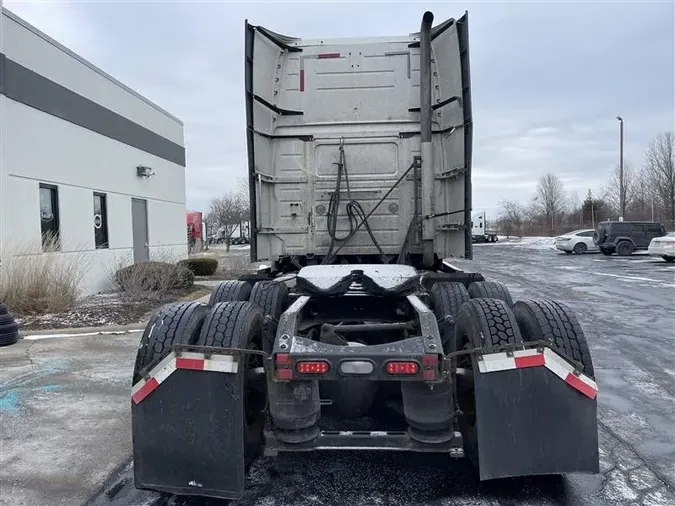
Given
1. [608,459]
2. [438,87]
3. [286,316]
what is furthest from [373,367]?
[438,87]

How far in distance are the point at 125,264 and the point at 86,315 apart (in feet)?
15.2

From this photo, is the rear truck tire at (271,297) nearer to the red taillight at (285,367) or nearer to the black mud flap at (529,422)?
the red taillight at (285,367)

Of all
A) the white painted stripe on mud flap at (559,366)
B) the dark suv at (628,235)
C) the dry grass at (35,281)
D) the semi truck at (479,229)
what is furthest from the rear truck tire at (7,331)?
the semi truck at (479,229)

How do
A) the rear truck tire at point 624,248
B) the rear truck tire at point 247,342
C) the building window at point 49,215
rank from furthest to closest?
the rear truck tire at point 624,248, the building window at point 49,215, the rear truck tire at point 247,342

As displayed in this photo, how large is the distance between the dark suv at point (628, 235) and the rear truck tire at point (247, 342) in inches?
1150

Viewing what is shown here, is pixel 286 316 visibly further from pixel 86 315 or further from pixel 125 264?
pixel 125 264

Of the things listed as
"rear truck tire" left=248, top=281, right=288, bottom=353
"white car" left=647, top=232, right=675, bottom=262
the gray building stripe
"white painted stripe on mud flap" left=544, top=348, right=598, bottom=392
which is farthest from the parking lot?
"white car" left=647, top=232, right=675, bottom=262

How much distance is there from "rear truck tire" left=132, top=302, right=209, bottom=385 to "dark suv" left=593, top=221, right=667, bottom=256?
1164 inches

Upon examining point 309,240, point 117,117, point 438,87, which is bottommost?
point 309,240

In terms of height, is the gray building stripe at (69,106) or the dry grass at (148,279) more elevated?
the gray building stripe at (69,106)

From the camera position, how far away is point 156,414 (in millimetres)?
3143

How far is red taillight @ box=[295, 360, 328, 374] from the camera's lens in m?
3.07

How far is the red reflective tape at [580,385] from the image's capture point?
10.1 ft

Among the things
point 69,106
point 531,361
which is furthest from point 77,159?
point 531,361
